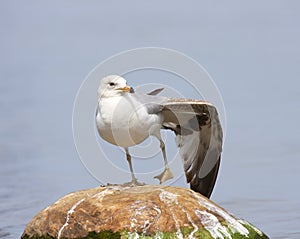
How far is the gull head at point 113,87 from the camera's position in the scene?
397 inches

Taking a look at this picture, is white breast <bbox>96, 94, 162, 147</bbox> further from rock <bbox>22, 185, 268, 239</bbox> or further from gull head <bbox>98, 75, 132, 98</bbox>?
rock <bbox>22, 185, 268, 239</bbox>

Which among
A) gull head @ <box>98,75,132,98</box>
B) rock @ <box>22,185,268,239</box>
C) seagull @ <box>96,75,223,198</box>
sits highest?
gull head @ <box>98,75,132,98</box>

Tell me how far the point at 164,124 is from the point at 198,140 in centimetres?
48

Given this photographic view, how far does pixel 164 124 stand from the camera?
35.6 feet

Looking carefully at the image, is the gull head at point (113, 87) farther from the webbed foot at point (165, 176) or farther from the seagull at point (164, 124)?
the webbed foot at point (165, 176)

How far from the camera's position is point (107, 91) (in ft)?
33.2

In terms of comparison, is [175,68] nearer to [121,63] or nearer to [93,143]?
[121,63]

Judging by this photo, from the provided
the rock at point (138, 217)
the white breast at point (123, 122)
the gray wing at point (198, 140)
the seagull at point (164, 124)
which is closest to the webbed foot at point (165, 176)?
the seagull at point (164, 124)

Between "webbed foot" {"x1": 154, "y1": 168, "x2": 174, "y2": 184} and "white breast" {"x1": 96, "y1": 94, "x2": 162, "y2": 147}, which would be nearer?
"white breast" {"x1": 96, "y1": 94, "x2": 162, "y2": 147}

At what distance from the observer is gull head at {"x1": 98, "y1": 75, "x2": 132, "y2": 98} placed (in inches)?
397

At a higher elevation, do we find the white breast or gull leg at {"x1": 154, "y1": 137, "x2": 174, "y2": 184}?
the white breast

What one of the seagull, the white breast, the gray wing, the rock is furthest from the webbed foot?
the rock

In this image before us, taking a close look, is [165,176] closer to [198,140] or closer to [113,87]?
[198,140]

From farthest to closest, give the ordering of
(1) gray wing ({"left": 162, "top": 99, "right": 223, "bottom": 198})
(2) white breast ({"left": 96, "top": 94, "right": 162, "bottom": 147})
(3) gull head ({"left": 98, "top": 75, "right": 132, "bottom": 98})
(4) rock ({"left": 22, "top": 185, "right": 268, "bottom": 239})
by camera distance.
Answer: (1) gray wing ({"left": 162, "top": 99, "right": 223, "bottom": 198}), (3) gull head ({"left": 98, "top": 75, "right": 132, "bottom": 98}), (2) white breast ({"left": 96, "top": 94, "right": 162, "bottom": 147}), (4) rock ({"left": 22, "top": 185, "right": 268, "bottom": 239})
